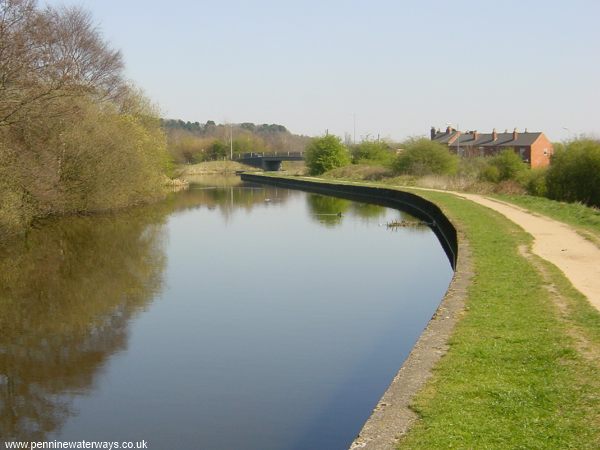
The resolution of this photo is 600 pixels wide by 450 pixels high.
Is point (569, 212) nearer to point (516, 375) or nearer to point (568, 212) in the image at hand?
point (568, 212)

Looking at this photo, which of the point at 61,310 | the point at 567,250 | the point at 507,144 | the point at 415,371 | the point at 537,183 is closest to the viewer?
the point at 415,371

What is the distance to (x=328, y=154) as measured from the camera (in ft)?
216

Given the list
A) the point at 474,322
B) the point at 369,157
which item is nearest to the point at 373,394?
the point at 474,322

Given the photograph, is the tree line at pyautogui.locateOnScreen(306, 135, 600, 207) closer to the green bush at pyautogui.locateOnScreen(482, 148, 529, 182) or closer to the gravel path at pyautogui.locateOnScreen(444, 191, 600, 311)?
the green bush at pyautogui.locateOnScreen(482, 148, 529, 182)

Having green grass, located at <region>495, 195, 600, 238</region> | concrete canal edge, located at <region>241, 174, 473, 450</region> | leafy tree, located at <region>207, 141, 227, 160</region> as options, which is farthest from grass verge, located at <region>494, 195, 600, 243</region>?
leafy tree, located at <region>207, 141, 227, 160</region>

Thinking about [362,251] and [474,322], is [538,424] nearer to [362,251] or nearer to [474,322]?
[474,322]

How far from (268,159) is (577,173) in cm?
6288

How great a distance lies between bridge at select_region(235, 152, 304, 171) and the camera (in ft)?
282

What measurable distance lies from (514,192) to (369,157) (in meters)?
30.4

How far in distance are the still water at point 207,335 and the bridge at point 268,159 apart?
64122mm

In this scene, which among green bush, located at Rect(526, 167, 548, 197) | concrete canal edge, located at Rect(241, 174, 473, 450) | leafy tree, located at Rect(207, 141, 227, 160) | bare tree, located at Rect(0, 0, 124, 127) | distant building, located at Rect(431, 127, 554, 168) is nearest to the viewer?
concrete canal edge, located at Rect(241, 174, 473, 450)

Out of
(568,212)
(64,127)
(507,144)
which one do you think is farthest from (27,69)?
(507,144)

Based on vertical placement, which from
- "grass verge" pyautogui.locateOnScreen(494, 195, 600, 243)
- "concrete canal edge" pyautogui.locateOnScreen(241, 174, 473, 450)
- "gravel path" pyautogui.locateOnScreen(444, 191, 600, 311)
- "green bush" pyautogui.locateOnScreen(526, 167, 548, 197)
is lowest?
"concrete canal edge" pyautogui.locateOnScreen(241, 174, 473, 450)

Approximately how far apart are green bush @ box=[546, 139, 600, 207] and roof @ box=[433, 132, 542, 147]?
39012 millimetres
